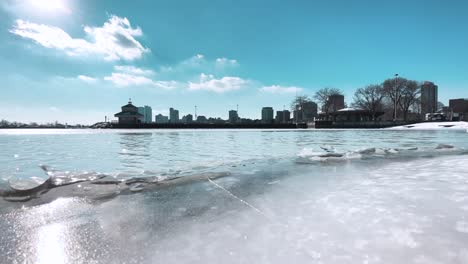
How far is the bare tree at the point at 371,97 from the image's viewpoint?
220 ft

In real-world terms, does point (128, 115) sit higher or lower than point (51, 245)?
higher

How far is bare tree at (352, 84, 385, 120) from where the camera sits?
67.1m

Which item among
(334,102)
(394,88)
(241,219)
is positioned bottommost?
(241,219)

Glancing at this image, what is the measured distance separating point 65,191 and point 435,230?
4507mm

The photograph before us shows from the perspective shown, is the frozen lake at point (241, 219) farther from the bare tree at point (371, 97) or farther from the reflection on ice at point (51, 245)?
the bare tree at point (371, 97)

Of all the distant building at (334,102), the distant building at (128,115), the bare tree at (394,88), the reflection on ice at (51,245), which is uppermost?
the bare tree at (394,88)

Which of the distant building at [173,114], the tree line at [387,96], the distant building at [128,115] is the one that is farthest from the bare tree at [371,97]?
the distant building at [173,114]

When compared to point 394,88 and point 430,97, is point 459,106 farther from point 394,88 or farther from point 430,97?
point 394,88

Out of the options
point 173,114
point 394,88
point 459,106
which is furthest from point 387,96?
point 173,114

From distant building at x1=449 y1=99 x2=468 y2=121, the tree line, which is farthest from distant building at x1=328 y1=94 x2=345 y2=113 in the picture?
distant building at x1=449 y1=99 x2=468 y2=121

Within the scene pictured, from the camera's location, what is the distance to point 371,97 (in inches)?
2707

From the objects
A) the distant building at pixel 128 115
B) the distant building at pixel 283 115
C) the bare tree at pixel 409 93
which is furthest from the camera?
the distant building at pixel 283 115

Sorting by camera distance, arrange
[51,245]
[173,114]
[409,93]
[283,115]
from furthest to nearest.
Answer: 1. [173,114]
2. [283,115]
3. [409,93]
4. [51,245]

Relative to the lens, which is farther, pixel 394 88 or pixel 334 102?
pixel 334 102
